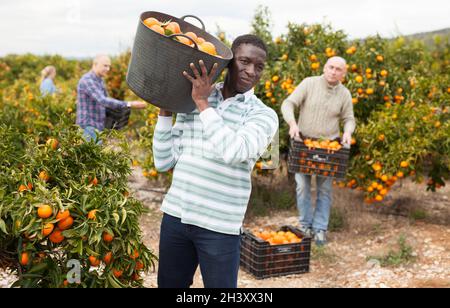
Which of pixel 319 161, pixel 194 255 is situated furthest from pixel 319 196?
pixel 194 255

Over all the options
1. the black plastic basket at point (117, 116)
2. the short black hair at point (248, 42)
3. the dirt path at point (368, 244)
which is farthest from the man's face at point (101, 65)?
the short black hair at point (248, 42)

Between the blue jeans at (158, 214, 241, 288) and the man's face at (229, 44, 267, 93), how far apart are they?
2.23ft

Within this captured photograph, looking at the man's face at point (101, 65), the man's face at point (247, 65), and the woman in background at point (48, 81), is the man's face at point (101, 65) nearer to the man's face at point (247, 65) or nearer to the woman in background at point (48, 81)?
the woman in background at point (48, 81)

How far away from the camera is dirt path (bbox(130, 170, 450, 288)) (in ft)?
15.1

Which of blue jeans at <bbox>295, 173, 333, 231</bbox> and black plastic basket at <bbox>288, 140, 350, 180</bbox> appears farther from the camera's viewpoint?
blue jeans at <bbox>295, 173, 333, 231</bbox>

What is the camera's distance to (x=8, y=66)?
19.0 meters

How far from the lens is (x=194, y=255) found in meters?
2.45

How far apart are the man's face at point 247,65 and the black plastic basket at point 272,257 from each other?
2501 mm

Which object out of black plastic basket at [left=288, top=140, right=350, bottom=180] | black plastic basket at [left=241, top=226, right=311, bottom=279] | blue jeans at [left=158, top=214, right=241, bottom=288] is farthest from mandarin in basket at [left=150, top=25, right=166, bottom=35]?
black plastic basket at [left=288, top=140, right=350, bottom=180]

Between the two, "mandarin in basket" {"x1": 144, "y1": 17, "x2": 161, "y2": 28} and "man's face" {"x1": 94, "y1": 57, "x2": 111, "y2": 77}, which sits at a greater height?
"mandarin in basket" {"x1": 144, "y1": 17, "x2": 161, "y2": 28}

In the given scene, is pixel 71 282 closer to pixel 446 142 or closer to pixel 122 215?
pixel 122 215

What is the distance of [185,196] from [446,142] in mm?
3846

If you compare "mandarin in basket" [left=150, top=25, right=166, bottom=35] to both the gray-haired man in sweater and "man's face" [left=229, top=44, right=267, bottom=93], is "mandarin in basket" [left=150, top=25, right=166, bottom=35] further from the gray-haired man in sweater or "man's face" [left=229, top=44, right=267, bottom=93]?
the gray-haired man in sweater

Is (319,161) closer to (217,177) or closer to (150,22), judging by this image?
(217,177)
